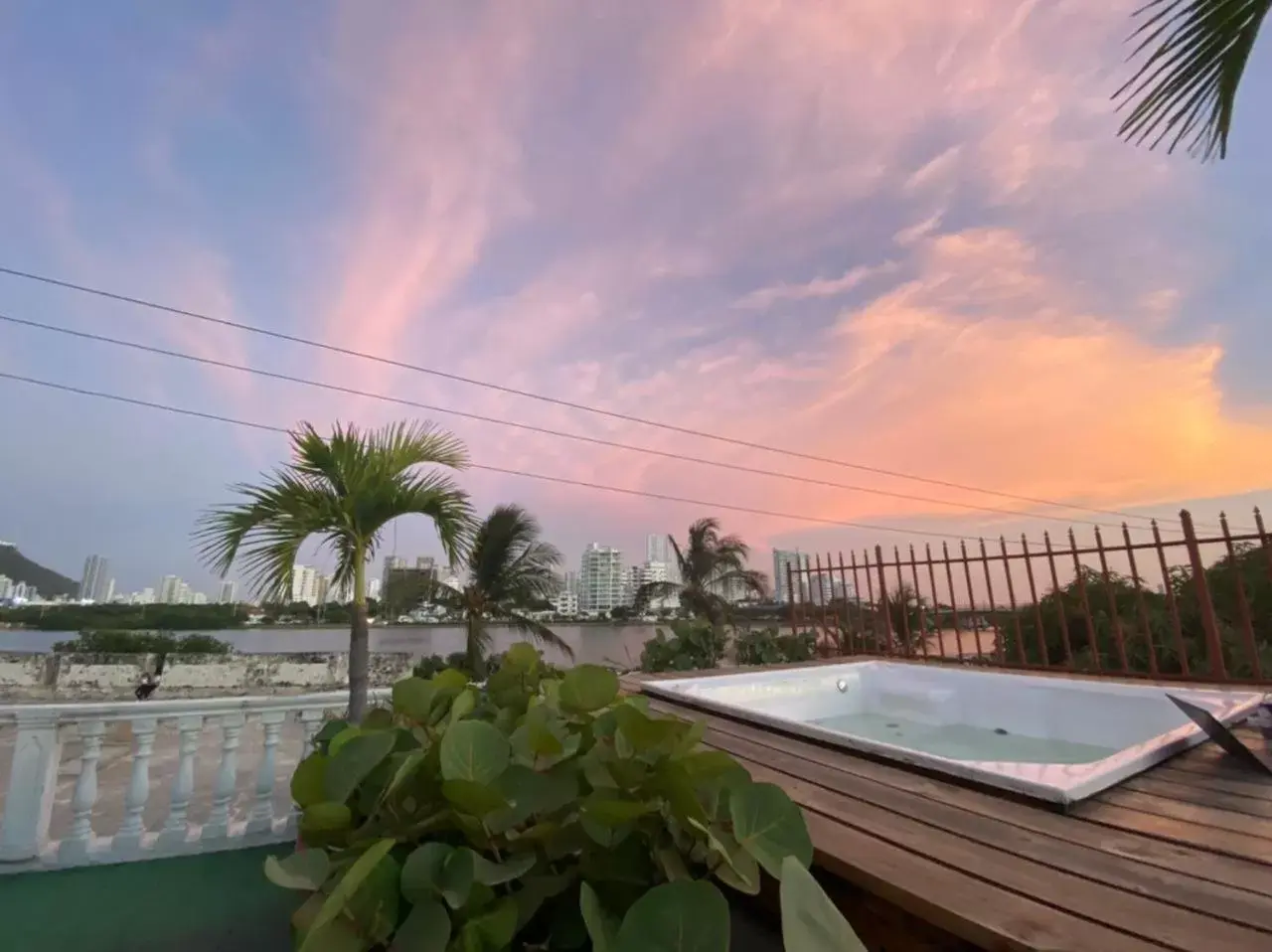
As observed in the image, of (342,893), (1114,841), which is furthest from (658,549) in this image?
(342,893)

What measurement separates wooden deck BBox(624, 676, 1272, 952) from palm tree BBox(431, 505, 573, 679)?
7812 mm

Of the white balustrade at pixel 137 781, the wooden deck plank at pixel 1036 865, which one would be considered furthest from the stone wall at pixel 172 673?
the wooden deck plank at pixel 1036 865

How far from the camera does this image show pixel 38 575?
15773mm

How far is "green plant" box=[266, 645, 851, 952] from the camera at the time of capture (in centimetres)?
57

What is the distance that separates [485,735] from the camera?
71 cm

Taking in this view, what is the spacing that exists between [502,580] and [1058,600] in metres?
7.23

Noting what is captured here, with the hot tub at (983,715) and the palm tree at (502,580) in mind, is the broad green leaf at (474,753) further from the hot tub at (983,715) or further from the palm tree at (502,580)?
the palm tree at (502,580)

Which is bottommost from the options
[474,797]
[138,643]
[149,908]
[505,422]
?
[149,908]

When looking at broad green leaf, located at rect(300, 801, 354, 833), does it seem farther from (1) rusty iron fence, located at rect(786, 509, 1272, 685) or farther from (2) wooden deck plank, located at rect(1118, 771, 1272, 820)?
(1) rusty iron fence, located at rect(786, 509, 1272, 685)

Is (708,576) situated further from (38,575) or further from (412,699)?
(38,575)

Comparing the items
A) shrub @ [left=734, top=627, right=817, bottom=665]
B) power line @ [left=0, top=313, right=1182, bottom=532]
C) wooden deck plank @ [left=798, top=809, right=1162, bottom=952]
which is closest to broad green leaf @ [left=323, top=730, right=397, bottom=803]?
wooden deck plank @ [left=798, top=809, right=1162, bottom=952]

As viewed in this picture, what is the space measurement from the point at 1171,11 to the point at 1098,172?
13.8 feet

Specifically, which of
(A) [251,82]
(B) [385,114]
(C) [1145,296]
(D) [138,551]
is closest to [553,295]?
(B) [385,114]

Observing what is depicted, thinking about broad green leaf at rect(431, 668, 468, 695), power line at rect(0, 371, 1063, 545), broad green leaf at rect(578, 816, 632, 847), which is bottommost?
broad green leaf at rect(578, 816, 632, 847)
